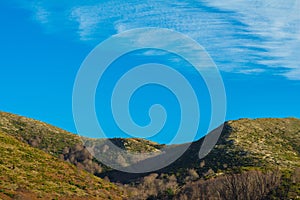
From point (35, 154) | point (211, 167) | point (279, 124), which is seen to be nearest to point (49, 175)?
point (35, 154)

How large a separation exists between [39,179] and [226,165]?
54.2m

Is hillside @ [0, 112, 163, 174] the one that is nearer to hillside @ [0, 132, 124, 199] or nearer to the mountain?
the mountain

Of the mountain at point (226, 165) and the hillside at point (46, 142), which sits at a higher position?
the hillside at point (46, 142)

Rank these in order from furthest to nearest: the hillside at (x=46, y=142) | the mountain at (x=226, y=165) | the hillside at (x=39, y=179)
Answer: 1. the hillside at (x=46, y=142)
2. the hillside at (x=39, y=179)
3. the mountain at (x=226, y=165)

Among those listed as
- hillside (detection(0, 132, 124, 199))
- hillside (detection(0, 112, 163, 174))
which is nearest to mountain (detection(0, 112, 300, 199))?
hillside (detection(0, 112, 163, 174))

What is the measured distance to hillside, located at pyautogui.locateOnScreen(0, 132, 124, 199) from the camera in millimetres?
95744

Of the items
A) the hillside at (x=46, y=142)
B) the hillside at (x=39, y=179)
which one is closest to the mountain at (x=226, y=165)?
the hillside at (x=46, y=142)

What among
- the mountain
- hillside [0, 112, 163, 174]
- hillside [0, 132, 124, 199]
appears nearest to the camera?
the mountain

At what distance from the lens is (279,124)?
169 m

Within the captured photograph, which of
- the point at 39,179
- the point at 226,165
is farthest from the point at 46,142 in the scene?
the point at 226,165

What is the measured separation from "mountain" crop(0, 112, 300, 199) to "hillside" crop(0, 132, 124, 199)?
1300cm

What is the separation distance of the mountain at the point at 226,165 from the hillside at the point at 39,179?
512 inches

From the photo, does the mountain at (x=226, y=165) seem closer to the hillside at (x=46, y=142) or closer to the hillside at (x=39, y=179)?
the hillside at (x=46, y=142)

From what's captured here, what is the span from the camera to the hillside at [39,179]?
314ft
